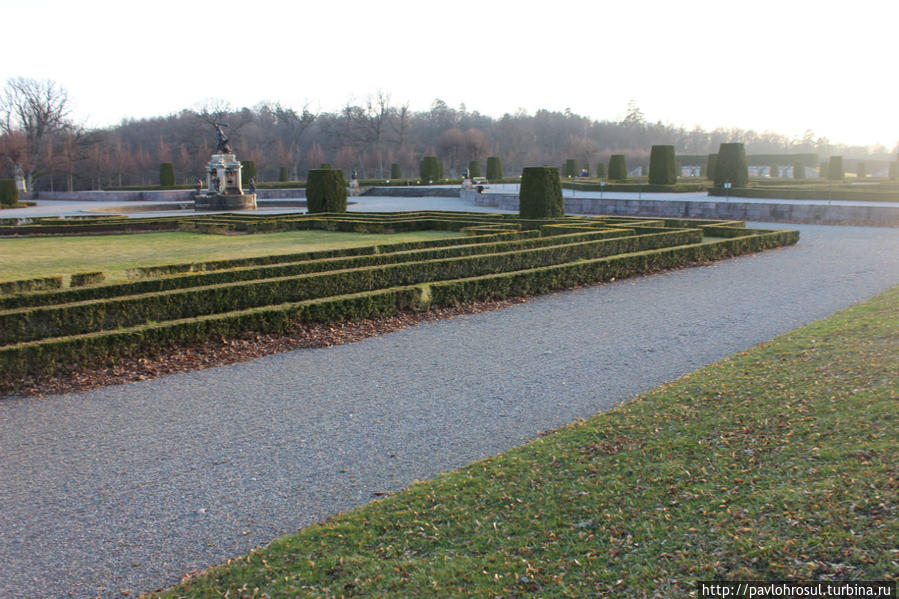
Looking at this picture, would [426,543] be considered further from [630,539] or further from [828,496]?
[828,496]

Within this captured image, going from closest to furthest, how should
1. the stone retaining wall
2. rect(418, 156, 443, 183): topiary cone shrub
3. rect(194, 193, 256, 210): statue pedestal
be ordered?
the stone retaining wall → rect(194, 193, 256, 210): statue pedestal → rect(418, 156, 443, 183): topiary cone shrub

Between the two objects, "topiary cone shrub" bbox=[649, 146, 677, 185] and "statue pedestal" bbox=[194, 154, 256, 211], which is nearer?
"statue pedestal" bbox=[194, 154, 256, 211]

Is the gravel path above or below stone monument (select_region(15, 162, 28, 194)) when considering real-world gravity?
below

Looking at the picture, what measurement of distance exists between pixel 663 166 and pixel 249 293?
2873 centimetres

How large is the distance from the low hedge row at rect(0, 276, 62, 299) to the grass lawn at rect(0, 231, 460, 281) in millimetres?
1239

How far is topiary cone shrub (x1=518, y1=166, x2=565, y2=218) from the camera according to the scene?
68.2 ft

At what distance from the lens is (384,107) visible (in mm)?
75312

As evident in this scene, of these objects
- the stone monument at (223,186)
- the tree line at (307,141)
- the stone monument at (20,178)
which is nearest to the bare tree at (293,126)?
the tree line at (307,141)

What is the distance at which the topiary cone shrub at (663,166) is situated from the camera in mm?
34281

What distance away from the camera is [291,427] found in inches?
221

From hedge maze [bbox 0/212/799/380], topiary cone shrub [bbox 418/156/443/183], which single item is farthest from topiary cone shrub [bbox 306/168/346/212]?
topiary cone shrub [bbox 418/156/443/183]

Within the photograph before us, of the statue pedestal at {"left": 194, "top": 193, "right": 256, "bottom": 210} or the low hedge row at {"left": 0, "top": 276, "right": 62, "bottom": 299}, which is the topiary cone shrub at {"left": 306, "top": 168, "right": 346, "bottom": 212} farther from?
the low hedge row at {"left": 0, "top": 276, "right": 62, "bottom": 299}

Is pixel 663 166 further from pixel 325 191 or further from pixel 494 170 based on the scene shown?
pixel 325 191

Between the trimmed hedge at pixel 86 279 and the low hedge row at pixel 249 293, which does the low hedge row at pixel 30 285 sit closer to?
the trimmed hedge at pixel 86 279
